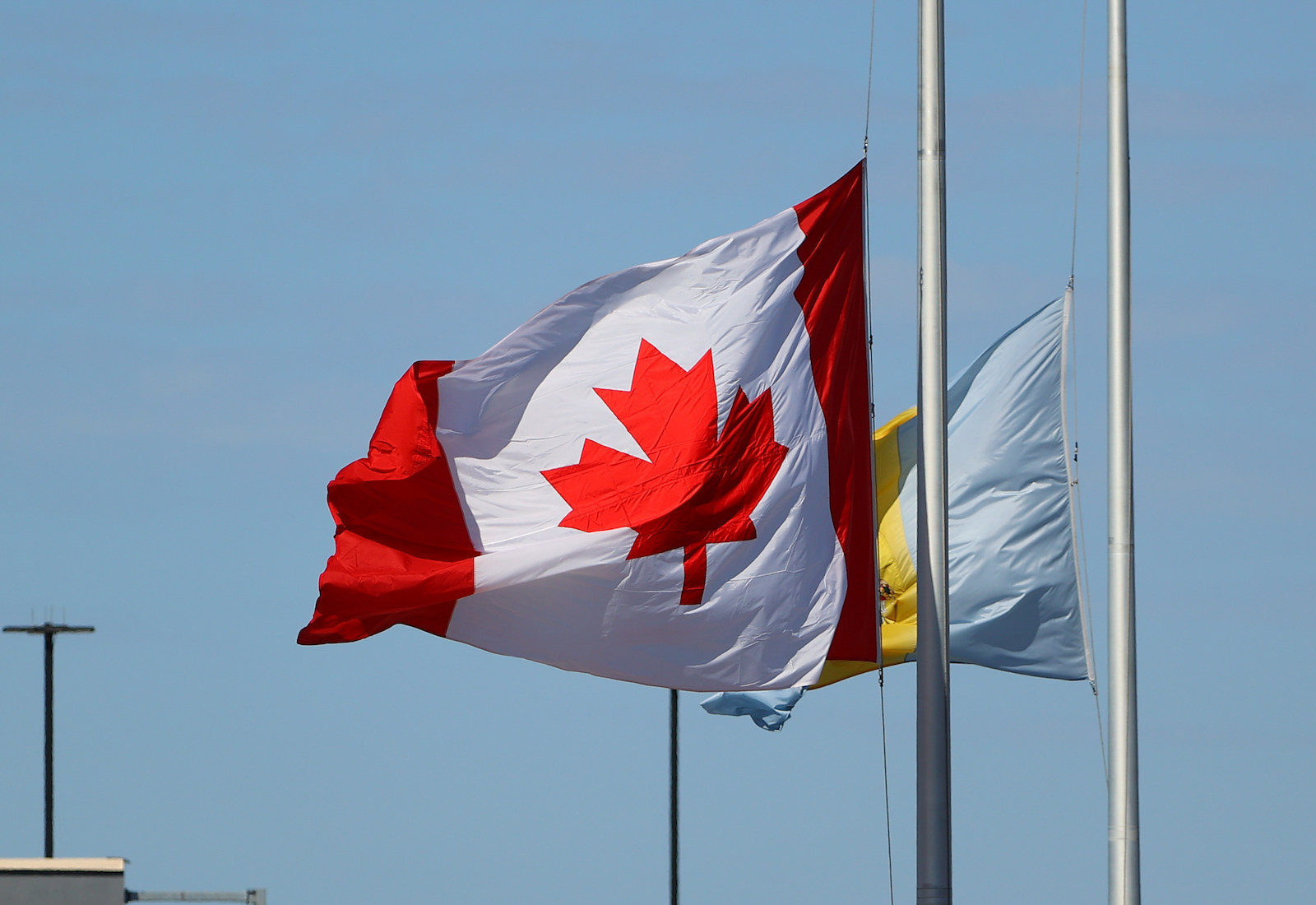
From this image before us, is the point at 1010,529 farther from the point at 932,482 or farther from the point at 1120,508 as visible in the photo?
the point at 932,482

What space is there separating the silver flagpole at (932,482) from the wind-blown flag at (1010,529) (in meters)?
8.14

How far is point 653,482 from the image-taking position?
634 inches

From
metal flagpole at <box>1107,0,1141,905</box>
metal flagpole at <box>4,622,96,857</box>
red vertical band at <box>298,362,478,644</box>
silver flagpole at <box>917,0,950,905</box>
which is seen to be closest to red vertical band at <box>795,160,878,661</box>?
silver flagpole at <box>917,0,950,905</box>

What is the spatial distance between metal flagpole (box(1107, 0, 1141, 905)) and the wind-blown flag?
12.6 ft

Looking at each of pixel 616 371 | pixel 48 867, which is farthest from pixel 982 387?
pixel 48 867

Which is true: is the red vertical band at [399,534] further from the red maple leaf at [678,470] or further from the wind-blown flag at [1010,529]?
the wind-blown flag at [1010,529]

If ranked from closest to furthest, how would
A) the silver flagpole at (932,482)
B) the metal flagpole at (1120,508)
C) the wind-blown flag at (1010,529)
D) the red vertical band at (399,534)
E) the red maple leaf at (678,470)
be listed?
the silver flagpole at (932,482) → the red vertical band at (399,534) → the red maple leaf at (678,470) → the metal flagpole at (1120,508) → the wind-blown flag at (1010,529)

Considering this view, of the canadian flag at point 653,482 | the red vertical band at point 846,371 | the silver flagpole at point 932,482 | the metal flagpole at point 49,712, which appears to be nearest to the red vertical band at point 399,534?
the canadian flag at point 653,482

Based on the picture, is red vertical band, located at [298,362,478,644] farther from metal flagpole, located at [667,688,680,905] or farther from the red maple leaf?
metal flagpole, located at [667,688,680,905]

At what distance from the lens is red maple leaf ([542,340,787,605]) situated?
1584 cm

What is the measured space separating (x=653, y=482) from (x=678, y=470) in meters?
0.19

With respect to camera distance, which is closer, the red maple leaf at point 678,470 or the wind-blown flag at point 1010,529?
the red maple leaf at point 678,470

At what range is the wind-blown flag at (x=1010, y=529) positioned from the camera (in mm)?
23094

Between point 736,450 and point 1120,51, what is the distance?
228 inches
